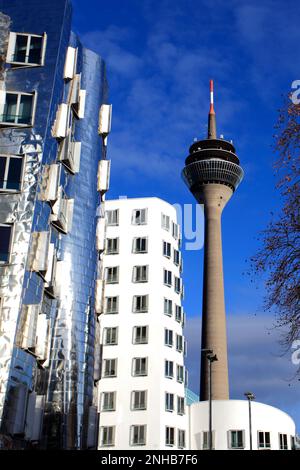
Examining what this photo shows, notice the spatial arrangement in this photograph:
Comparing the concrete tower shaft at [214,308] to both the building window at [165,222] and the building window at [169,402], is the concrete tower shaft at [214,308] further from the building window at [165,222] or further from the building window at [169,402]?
the building window at [165,222]

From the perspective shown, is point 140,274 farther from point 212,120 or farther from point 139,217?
point 212,120

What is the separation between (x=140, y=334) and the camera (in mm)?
64562

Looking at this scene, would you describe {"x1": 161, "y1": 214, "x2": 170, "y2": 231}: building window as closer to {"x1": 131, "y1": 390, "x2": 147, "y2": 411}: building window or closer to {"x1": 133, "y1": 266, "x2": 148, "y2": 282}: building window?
{"x1": 133, "y1": 266, "x2": 148, "y2": 282}: building window

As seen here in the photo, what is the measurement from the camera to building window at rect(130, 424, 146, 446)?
6031 cm

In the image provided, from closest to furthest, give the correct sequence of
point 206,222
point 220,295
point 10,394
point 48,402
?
point 10,394 < point 48,402 < point 220,295 < point 206,222

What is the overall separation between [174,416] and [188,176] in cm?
5387

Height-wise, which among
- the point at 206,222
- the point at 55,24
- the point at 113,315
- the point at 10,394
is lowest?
the point at 10,394

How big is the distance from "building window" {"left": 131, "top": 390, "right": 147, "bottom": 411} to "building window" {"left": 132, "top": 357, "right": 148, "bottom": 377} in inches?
66.1

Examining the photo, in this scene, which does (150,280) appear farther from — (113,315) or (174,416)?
(174,416)

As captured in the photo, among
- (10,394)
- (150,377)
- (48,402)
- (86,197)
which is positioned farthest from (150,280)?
Result: (10,394)

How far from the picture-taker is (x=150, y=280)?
218ft

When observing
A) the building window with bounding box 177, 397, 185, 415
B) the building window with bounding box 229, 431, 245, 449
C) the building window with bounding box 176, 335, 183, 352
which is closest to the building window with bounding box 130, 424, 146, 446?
the building window with bounding box 177, 397, 185, 415

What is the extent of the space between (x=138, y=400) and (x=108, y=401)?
2.92 m

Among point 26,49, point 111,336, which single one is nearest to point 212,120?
point 111,336
